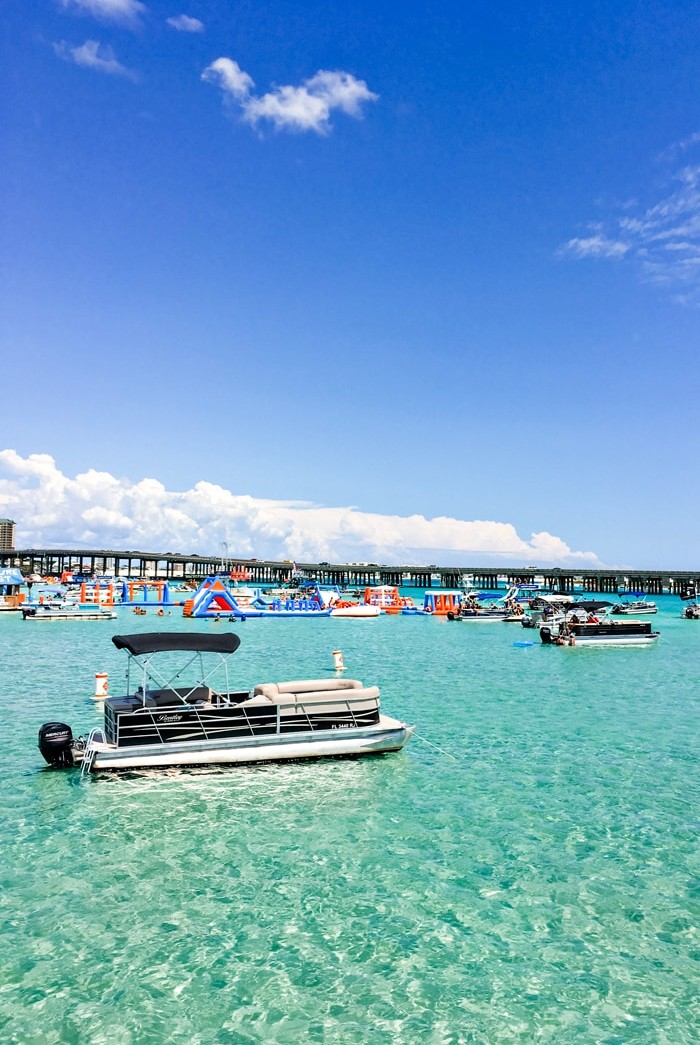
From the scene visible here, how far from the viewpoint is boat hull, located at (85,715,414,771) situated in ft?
65.9

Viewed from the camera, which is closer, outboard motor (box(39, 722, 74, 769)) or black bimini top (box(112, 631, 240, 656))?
outboard motor (box(39, 722, 74, 769))

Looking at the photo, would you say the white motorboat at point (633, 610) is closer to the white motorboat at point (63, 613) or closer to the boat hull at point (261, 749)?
the white motorboat at point (63, 613)

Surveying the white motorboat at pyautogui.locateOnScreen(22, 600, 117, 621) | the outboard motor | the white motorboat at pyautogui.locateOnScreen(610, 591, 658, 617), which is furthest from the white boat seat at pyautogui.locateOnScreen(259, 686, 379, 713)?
the white motorboat at pyautogui.locateOnScreen(610, 591, 658, 617)

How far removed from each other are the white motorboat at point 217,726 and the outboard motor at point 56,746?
0.03 meters

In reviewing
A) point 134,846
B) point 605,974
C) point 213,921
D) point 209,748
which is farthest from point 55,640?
point 605,974

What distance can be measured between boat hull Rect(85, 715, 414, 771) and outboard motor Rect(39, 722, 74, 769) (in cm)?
77

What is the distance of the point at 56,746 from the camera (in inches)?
802

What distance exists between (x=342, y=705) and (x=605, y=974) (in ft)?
42.0

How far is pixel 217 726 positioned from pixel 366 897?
30.5 ft

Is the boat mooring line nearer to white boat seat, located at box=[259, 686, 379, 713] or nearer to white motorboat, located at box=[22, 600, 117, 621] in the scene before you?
white boat seat, located at box=[259, 686, 379, 713]

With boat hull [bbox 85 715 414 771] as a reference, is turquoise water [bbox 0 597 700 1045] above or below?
below

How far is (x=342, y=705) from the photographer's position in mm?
22781

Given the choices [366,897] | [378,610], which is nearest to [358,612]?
[378,610]

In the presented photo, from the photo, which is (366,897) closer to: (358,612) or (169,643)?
(169,643)
